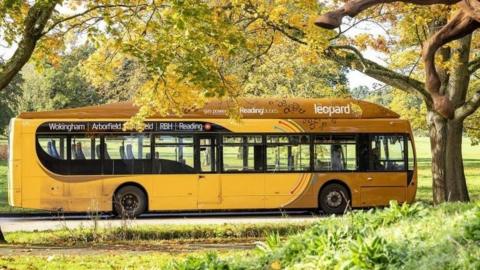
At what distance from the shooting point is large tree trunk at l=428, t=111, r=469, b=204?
57.5ft

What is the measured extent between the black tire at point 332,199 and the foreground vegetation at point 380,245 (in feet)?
43.0

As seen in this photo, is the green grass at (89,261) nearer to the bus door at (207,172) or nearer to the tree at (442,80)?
the tree at (442,80)

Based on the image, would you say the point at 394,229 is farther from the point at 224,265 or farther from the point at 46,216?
the point at 46,216

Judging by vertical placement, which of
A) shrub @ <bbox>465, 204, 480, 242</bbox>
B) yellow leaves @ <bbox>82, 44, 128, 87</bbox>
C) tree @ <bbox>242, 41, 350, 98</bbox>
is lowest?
shrub @ <bbox>465, 204, 480, 242</bbox>

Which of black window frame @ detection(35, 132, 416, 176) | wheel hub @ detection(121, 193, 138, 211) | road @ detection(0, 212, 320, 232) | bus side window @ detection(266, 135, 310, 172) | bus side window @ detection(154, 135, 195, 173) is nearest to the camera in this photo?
road @ detection(0, 212, 320, 232)

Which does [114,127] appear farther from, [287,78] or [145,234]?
[287,78]

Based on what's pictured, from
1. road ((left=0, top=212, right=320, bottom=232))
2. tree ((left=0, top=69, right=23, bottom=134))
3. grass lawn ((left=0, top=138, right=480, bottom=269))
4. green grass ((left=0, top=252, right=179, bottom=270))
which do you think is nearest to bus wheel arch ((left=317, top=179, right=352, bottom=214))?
road ((left=0, top=212, right=320, bottom=232))

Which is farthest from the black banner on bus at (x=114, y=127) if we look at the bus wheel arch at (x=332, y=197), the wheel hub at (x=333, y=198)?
the wheel hub at (x=333, y=198)

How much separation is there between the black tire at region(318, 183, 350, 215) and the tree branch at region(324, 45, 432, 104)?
426 centimetres

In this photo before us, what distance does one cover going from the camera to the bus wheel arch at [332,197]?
2014cm

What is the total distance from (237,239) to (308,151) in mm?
6454

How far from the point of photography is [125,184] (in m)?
19.3

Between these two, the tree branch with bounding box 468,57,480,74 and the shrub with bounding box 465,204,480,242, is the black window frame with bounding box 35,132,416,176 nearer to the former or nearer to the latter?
the tree branch with bounding box 468,57,480,74

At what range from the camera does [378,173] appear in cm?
2044
